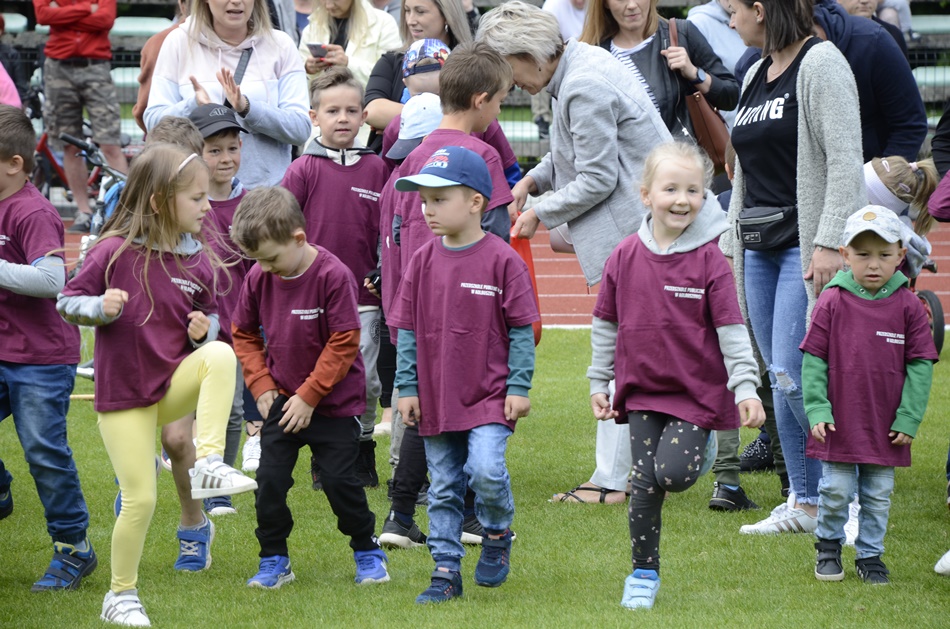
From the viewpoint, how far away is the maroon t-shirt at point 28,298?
16.8ft

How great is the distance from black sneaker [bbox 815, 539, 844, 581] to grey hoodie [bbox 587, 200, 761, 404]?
3.02ft

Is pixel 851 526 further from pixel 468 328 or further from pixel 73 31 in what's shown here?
pixel 73 31

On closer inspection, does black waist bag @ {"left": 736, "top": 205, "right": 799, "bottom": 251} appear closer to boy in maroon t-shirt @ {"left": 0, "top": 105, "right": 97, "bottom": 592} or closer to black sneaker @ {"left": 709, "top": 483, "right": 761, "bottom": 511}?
black sneaker @ {"left": 709, "top": 483, "right": 761, "bottom": 511}

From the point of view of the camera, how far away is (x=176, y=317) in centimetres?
477

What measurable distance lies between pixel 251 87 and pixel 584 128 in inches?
79.3

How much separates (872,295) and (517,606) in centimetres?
186

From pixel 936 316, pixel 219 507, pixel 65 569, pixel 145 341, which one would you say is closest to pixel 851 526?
pixel 219 507

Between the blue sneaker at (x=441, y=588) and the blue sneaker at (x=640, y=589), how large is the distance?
0.64m

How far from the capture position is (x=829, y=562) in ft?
17.0

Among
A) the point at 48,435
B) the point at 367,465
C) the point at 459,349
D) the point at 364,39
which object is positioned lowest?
the point at 367,465

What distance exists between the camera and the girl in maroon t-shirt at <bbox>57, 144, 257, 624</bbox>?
465 cm

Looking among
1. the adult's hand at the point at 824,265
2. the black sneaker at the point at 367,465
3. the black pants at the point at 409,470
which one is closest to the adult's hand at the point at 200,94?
the black sneaker at the point at 367,465

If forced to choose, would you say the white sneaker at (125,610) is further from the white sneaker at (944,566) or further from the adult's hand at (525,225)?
the white sneaker at (944,566)

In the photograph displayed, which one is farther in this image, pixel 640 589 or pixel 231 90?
pixel 231 90
